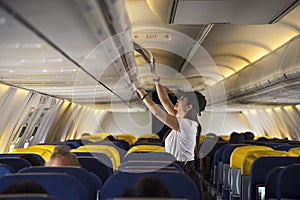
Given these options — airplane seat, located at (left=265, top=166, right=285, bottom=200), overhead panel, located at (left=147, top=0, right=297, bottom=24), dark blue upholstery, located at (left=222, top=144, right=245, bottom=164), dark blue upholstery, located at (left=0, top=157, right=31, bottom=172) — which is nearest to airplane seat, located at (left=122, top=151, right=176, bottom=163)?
airplane seat, located at (left=265, top=166, right=285, bottom=200)

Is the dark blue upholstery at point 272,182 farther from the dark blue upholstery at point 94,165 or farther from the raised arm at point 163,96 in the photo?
the dark blue upholstery at point 94,165

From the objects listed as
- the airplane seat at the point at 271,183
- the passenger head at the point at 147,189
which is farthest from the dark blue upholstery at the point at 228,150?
the passenger head at the point at 147,189

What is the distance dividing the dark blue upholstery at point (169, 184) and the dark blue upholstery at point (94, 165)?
2253 millimetres

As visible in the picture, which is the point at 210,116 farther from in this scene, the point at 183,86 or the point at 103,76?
the point at 103,76

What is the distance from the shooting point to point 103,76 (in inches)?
365

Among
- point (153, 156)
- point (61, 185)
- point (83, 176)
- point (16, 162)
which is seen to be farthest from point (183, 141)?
point (61, 185)

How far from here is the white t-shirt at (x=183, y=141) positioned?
22.6 feet

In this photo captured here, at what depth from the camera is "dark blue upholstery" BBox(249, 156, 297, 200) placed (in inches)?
287

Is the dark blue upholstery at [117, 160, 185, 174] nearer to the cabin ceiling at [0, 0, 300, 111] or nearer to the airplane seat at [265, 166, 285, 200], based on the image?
the cabin ceiling at [0, 0, 300, 111]

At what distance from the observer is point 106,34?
5.12 meters

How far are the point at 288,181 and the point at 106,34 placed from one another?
2.58m

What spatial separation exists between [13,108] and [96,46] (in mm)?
6214

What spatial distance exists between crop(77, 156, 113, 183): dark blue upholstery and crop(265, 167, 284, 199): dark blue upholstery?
210 centimetres

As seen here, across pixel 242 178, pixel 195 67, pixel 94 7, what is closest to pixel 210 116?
pixel 195 67
